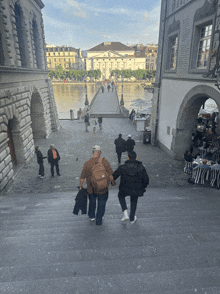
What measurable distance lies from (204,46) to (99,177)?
892 cm

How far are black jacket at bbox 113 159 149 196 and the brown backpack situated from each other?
0.28 meters

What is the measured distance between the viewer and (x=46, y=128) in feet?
55.8

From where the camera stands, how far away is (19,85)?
11.4 m

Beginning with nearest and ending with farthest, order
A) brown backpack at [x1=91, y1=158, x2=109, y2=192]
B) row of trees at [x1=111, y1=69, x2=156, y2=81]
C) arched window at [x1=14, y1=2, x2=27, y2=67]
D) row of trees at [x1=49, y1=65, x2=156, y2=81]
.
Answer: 1. brown backpack at [x1=91, y1=158, x2=109, y2=192]
2. arched window at [x1=14, y1=2, x2=27, y2=67]
3. row of trees at [x1=49, y1=65, x2=156, y2=81]
4. row of trees at [x1=111, y1=69, x2=156, y2=81]

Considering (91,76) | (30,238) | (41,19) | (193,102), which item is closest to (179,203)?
(30,238)

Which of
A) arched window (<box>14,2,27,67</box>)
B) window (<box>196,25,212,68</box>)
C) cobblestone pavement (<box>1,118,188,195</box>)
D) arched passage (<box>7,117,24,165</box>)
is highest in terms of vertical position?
arched window (<box>14,2,27,67</box>)

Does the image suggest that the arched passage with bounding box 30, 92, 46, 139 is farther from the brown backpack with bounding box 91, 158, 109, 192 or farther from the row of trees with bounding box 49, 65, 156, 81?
the row of trees with bounding box 49, 65, 156, 81

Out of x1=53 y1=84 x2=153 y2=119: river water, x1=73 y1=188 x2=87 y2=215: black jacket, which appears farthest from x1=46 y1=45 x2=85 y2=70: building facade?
x1=73 y1=188 x2=87 y2=215: black jacket

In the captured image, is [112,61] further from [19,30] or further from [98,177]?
[98,177]

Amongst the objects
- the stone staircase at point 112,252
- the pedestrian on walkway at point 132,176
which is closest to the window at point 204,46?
the stone staircase at point 112,252

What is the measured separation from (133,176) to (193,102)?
26.4 ft

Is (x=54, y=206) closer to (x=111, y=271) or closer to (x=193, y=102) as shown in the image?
(x=111, y=271)

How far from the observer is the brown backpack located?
395 centimetres

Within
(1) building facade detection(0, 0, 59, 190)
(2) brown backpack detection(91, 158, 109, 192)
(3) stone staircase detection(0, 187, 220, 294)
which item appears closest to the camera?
(3) stone staircase detection(0, 187, 220, 294)
